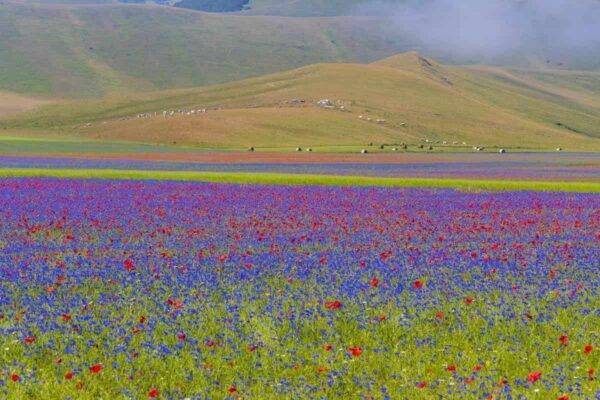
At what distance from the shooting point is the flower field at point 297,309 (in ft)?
30.7

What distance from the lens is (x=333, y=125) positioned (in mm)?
146500

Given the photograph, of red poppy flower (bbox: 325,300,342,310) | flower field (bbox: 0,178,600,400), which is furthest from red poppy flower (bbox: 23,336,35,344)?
red poppy flower (bbox: 325,300,342,310)

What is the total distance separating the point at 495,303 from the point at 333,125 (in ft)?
442

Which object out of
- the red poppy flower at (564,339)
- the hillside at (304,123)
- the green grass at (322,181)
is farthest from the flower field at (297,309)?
the hillside at (304,123)

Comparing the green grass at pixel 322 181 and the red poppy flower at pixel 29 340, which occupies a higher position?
the green grass at pixel 322 181

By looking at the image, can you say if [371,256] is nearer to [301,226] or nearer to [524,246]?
[524,246]

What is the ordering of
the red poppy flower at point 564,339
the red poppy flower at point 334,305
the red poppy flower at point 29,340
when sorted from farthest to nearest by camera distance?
the red poppy flower at point 334,305 < the red poppy flower at point 564,339 < the red poppy flower at point 29,340

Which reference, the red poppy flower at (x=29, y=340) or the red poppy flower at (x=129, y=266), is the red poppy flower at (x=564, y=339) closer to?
the red poppy flower at (x=29, y=340)

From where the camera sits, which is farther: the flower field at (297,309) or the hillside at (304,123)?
the hillside at (304,123)

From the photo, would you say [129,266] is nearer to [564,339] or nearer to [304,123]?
[564,339]

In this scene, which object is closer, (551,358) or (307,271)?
(551,358)

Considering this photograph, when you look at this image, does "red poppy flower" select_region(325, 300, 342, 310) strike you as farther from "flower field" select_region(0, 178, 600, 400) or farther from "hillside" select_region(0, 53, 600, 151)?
"hillside" select_region(0, 53, 600, 151)

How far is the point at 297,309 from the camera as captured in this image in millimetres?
12195

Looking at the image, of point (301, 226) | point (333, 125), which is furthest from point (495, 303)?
point (333, 125)
